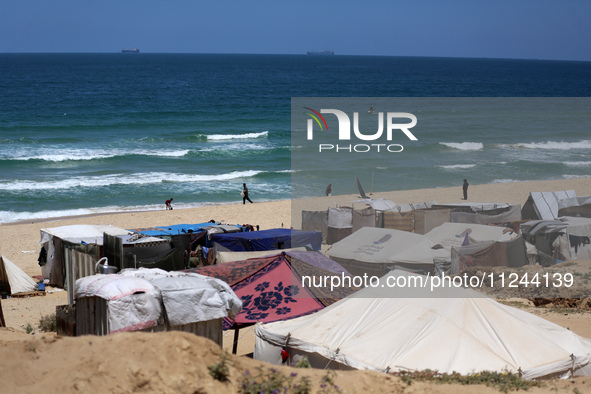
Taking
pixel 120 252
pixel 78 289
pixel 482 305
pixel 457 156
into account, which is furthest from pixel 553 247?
pixel 457 156

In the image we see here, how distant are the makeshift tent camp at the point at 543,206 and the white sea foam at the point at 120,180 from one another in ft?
67.3

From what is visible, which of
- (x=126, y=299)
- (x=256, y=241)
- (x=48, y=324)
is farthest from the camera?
(x=256, y=241)

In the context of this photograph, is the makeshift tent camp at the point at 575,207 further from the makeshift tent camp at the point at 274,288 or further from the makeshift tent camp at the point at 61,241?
the makeshift tent camp at the point at 61,241

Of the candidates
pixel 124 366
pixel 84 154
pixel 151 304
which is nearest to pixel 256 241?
pixel 151 304

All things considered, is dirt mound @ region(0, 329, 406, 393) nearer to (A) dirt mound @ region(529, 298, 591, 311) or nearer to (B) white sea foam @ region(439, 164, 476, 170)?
(A) dirt mound @ region(529, 298, 591, 311)

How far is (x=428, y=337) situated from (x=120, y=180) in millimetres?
29360

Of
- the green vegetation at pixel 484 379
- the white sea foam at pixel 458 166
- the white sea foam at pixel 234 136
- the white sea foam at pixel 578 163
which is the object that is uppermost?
the white sea foam at pixel 234 136

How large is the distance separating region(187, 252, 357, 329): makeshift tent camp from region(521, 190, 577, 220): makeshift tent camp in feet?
35.6

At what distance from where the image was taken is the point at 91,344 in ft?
16.1

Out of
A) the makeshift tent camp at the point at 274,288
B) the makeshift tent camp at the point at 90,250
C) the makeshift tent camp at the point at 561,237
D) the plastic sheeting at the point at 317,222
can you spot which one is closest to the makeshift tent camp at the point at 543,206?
the makeshift tent camp at the point at 561,237

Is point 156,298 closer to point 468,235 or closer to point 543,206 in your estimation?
point 468,235

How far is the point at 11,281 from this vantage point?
564 inches

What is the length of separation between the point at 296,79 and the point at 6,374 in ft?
365

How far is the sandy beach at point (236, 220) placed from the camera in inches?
466
